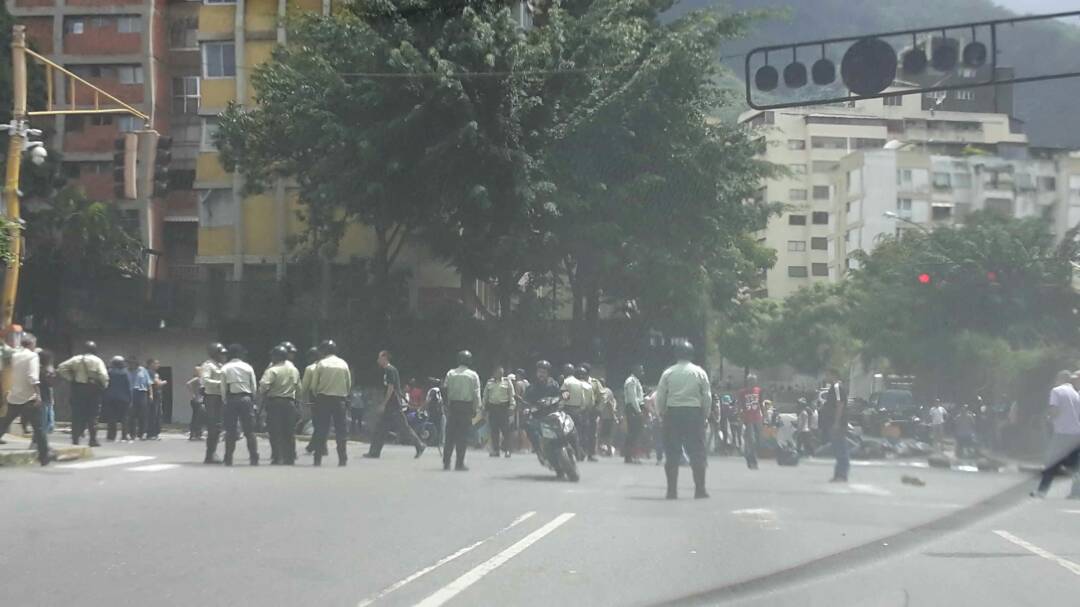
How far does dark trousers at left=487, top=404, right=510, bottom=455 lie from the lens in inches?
915

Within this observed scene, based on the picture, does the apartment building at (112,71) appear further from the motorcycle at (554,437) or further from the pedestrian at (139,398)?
the motorcycle at (554,437)

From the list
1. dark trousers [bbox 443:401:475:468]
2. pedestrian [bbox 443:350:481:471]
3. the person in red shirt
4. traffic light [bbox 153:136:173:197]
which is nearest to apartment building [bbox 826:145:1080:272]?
the person in red shirt

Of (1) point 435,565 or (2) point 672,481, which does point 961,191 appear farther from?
(1) point 435,565

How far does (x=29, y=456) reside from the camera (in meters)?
19.1

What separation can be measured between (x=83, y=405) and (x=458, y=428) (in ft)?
21.6

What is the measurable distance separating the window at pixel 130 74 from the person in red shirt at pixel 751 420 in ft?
110

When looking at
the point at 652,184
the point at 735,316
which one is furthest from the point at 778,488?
the point at 652,184

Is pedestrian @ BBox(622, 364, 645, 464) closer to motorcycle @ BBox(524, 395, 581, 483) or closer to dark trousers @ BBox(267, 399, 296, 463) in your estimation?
motorcycle @ BBox(524, 395, 581, 483)

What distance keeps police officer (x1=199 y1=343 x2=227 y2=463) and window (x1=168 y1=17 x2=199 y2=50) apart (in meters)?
31.9

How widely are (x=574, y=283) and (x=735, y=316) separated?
20.0ft

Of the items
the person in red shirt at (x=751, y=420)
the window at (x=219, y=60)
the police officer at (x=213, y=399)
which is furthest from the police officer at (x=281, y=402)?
the window at (x=219, y=60)

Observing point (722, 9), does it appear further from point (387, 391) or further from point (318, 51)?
point (387, 391)

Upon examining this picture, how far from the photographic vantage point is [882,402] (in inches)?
770

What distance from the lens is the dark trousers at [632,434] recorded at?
24156 mm
